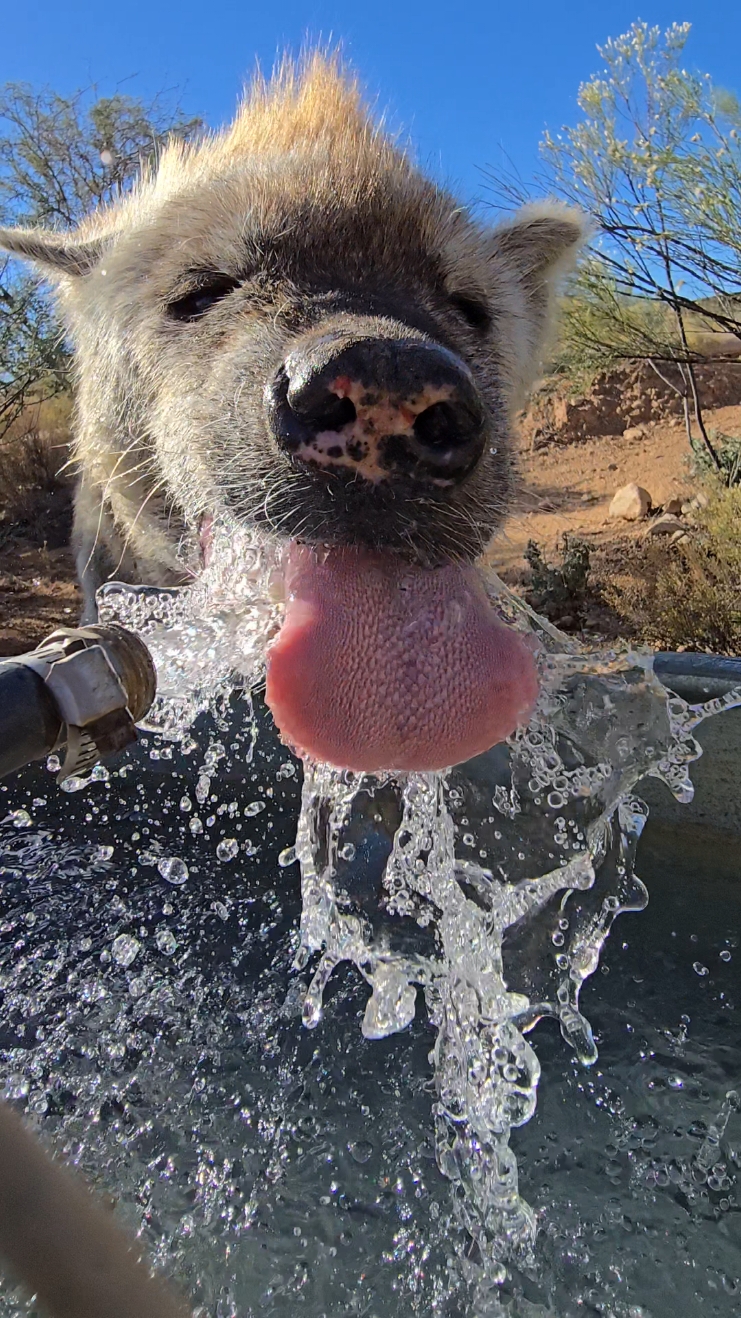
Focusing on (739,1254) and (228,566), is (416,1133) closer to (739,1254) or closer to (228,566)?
(739,1254)

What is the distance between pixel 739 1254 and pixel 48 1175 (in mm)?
2259

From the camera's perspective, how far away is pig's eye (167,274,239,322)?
7.95ft

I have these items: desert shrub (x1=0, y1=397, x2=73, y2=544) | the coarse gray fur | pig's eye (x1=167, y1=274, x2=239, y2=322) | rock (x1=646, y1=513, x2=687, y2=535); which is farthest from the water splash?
desert shrub (x1=0, y1=397, x2=73, y2=544)

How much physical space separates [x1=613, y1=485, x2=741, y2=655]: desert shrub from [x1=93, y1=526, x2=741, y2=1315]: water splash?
8.84ft

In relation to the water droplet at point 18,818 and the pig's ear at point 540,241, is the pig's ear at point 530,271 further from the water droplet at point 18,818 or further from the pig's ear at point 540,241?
the water droplet at point 18,818

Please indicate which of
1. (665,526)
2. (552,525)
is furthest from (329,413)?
(552,525)

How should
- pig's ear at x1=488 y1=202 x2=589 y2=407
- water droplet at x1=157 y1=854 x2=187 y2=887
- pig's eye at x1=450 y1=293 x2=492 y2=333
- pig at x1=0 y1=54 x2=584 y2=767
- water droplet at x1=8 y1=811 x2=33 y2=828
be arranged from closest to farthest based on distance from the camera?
pig at x1=0 y1=54 x2=584 y2=767
pig's eye at x1=450 y1=293 x2=492 y2=333
pig's ear at x1=488 y1=202 x2=589 y2=407
water droplet at x1=157 y1=854 x2=187 y2=887
water droplet at x1=8 y1=811 x2=33 y2=828

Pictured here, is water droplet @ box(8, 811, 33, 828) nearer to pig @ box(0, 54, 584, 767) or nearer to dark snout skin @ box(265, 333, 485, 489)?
pig @ box(0, 54, 584, 767)

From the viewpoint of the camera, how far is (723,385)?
19.8 metres

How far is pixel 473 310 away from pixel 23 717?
6.64ft

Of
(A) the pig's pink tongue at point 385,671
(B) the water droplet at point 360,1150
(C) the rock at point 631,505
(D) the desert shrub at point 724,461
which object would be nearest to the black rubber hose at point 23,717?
(A) the pig's pink tongue at point 385,671

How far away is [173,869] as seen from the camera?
3.93 m

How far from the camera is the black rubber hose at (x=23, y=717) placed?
1.23 metres

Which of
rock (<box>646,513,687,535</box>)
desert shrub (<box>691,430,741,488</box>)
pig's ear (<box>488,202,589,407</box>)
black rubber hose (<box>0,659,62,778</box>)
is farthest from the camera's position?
rock (<box>646,513,687,535</box>)
